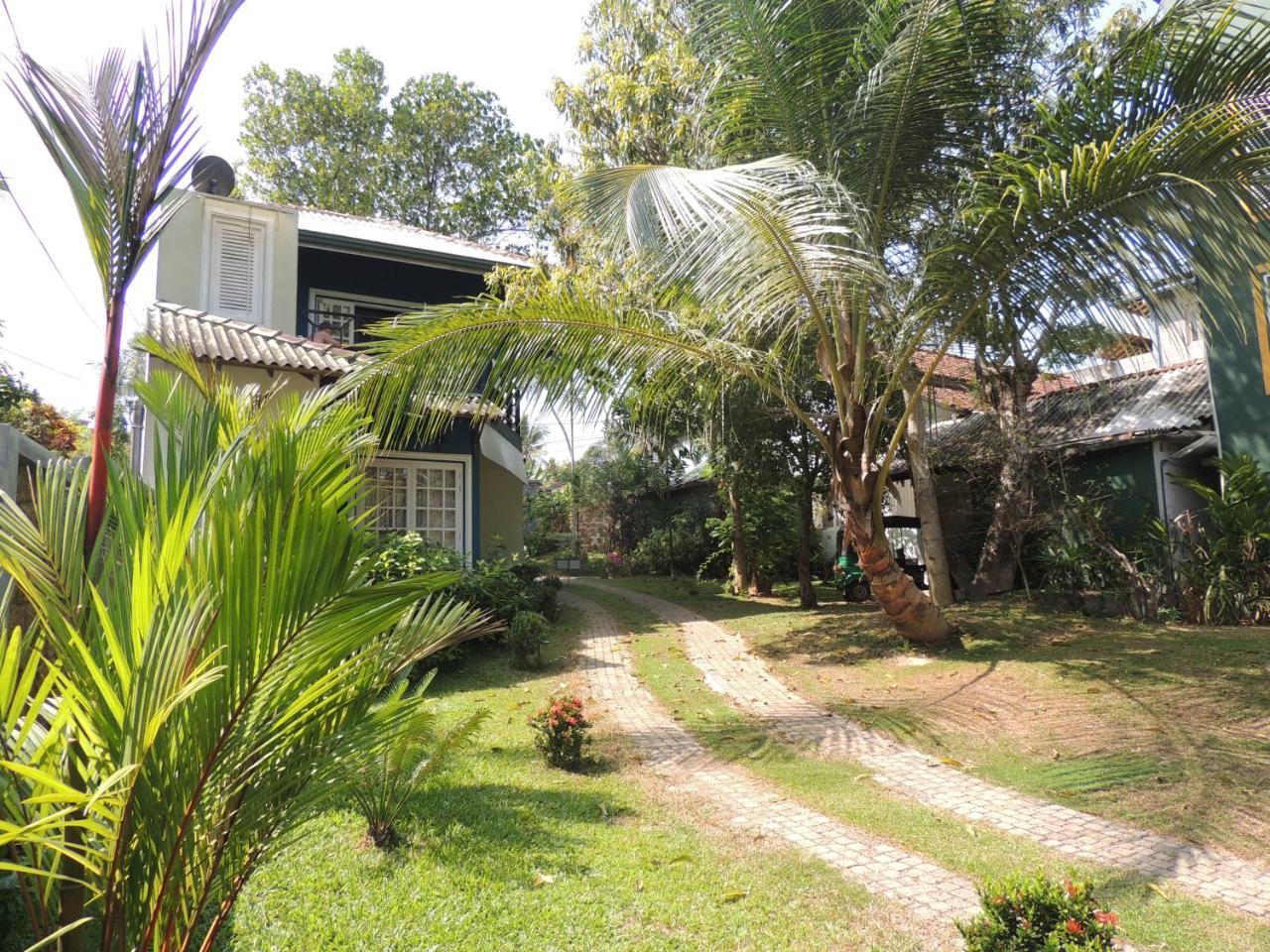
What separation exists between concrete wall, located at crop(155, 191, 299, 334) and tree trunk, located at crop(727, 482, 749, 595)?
28.6ft

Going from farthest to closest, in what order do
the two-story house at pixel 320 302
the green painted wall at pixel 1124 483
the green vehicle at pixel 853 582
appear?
the green vehicle at pixel 853 582
the green painted wall at pixel 1124 483
the two-story house at pixel 320 302

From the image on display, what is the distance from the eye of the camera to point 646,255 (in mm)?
5922

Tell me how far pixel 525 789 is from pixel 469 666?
416 centimetres

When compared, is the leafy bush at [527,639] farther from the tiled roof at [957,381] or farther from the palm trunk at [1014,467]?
the palm trunk at [1014,467]

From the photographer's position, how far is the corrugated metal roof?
1283cm

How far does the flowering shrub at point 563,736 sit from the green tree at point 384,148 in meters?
22.4

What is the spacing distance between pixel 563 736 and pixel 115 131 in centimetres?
455

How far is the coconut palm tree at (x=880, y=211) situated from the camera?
5297mm

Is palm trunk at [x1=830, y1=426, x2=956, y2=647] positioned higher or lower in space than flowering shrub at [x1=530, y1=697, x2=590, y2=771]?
higher

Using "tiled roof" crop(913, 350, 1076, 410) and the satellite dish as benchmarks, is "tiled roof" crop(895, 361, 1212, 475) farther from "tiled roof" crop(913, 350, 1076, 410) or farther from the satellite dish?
the satellite dish

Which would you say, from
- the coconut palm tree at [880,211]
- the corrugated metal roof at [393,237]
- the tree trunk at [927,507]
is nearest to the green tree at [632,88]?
the corrugated metal roof at [393,237]

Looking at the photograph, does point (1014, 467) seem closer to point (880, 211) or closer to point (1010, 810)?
point (880, 211)

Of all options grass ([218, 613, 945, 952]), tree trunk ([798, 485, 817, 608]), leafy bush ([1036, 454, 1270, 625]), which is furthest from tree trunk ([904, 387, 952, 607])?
grass ([218, 613, 945, 952])

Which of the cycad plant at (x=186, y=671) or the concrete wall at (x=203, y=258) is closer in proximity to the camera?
the cycad plant at (x=186, y=671)
